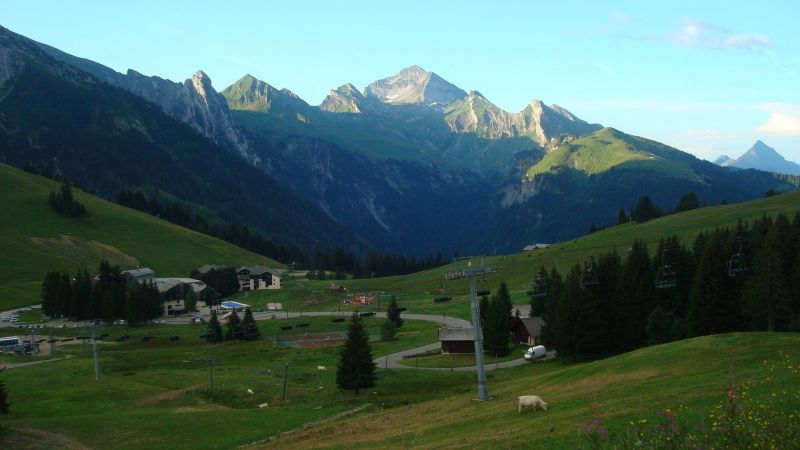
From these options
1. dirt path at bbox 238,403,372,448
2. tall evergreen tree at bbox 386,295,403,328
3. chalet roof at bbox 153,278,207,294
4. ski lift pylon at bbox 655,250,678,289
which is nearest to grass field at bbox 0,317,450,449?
dirt path at bbox 238,403,372,448

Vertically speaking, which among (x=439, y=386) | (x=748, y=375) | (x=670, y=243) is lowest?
(x=439, y=386)

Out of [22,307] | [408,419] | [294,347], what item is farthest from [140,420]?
[22,307]

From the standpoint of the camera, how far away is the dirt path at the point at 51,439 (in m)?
52.7

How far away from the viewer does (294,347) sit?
11712cm

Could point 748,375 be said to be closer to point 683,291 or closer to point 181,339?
point 683,291

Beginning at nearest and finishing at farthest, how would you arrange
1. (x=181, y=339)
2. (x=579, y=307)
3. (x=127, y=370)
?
(x=579, y=307) → (x=127, y=370) → (x=181, y=339)

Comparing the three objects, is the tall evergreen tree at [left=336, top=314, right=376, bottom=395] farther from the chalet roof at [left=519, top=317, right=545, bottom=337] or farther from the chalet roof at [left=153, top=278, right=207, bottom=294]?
the chalet roof at [left=153, top=278, right=207, bottom=294]

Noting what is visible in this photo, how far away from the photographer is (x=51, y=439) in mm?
54469

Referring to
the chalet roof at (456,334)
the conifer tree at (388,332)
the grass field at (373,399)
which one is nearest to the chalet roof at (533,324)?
the chalet roof at (456,334)

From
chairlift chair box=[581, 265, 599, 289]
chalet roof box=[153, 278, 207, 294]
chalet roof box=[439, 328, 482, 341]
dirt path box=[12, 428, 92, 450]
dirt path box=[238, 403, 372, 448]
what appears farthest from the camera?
chalet roof box=[153, 278, 207, 294]

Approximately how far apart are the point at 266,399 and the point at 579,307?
35856 millimetres

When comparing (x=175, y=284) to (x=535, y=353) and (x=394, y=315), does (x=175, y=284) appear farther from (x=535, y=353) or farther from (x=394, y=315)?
(x=535, y=353)

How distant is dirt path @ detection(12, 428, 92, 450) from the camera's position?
5269 cm

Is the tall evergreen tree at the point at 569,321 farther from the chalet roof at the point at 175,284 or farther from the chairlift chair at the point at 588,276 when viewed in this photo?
the chalet roof at the point at 175,284
